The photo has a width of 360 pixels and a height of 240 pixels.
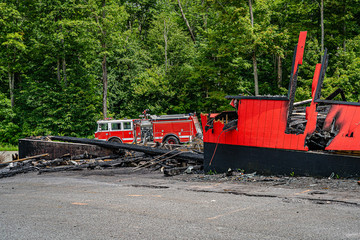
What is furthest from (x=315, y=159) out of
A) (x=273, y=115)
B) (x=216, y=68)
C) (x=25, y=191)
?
(x=216, y=68)

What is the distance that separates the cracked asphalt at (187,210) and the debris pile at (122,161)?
10.6 ft

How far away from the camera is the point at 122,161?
1612 centimetres

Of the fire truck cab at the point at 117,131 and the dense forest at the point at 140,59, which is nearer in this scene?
the fire truck cab at the point at 117,131

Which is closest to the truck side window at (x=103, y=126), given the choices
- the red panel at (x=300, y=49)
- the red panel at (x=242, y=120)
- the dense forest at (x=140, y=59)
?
the dense forest at (x=140, y=59)

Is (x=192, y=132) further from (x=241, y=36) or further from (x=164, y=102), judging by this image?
(x=164, y=102)

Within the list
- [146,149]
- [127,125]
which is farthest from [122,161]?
[127,125]

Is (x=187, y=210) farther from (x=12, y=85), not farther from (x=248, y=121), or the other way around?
(x=12, y=85)

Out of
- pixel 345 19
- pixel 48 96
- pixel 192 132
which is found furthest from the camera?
pixel 48 96

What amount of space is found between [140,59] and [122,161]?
29867 millimetres

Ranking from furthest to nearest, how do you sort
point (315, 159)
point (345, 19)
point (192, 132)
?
1. point (345, 19)
2. point (192, 132)
3. point (315, 159)

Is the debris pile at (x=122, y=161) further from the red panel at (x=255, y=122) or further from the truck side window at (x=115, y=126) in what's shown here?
the truck side window at (x=115, y=126)

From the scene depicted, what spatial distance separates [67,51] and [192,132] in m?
18.8

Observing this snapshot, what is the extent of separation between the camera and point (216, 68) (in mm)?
33875

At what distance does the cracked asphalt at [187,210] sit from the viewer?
5.35m
